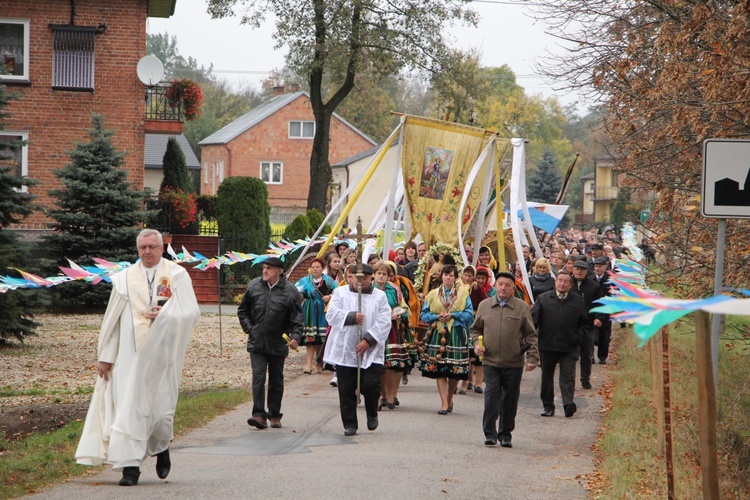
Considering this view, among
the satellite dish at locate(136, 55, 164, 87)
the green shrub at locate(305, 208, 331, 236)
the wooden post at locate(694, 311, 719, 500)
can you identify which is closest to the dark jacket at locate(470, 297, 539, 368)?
the wooden post at locate(694, 311, 719, 500)

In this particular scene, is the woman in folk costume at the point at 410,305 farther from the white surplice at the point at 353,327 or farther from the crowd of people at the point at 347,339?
the white surplice at the point at 353,327

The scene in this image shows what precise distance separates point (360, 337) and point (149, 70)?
19602 millimetres

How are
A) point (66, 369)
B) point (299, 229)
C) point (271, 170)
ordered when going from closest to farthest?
point (66, 369) → point (299, 229) → point (271, 170)

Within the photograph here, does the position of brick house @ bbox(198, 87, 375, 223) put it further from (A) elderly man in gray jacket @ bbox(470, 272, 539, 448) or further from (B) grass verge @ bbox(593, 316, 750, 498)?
(A) elderly man in gray jacket @ bbox(470, 272, 539, 448)

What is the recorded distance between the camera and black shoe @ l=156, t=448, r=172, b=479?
8.94 meters

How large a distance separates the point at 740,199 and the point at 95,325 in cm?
1759

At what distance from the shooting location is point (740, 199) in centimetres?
891

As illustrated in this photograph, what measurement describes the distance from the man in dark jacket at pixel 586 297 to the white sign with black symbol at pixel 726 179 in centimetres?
782

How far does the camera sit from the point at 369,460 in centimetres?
993

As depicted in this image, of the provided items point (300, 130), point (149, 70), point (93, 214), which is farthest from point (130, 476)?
point (300, 130)

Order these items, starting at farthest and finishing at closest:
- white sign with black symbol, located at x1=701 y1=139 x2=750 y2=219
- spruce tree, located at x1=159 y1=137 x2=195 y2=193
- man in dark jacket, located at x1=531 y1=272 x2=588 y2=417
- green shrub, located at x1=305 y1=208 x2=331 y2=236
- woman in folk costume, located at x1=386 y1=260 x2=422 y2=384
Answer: green shrub, located at x1=305 y1=208 x2=331 y2=236 → spruce tree, located at x1=159 y1=137 x2=195 y2=193 → woman in folk costume, located at x1=386 y1=260 x2=422 y2=384 → man in dark jacket, located at x1=531 y1=272 x2=588 y2=417 → white sign with black symbol, located at x1=701 y1=139 x2=750 y2=219

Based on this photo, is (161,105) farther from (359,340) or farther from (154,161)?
(154,161)

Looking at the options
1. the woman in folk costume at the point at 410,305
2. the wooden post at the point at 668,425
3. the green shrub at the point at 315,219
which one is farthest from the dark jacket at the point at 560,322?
the green shrub at the point at 315,219

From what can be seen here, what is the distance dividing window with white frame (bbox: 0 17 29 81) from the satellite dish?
9.69ft
